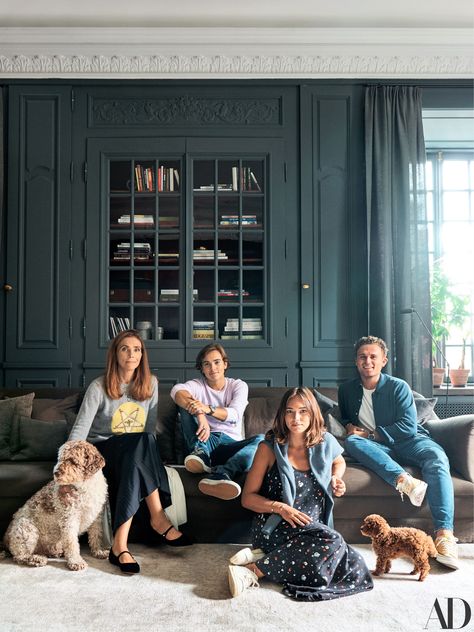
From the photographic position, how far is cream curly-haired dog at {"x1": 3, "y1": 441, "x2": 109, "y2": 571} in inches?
103

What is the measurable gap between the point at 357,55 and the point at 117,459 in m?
3.34

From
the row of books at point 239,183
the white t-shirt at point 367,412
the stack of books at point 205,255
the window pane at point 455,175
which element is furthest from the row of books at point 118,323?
the window pane at point 455,175

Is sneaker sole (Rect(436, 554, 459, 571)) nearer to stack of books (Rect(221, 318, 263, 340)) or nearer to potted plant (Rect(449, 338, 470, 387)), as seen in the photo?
stack of books (Rect(221, 318, 263, 340))

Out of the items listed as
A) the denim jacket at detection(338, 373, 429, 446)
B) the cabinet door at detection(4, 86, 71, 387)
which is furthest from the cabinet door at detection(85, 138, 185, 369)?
the denim jacket at detection(338, 373, 429, 446)

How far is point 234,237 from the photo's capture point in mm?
4719

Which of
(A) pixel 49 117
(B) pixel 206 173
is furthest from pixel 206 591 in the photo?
(A) pixel 49 117

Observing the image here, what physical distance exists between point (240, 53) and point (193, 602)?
3.71 meters

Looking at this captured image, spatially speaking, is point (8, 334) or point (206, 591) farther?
point (8, 334)

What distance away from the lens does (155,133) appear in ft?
15.4

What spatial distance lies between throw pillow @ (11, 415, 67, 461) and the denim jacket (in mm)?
1458

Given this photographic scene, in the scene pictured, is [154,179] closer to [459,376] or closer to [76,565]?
[459,376]

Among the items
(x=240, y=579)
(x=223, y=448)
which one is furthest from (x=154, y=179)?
(x=240, y=579)

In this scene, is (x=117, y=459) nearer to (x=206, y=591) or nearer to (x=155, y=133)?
(x=206, y=591)

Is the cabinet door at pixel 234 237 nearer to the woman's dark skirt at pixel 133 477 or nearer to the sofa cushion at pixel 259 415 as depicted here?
the sofa cushion at pixel 259 415
